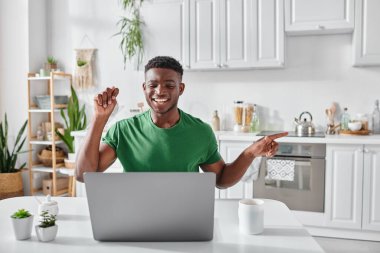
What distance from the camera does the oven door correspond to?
327 centimetres

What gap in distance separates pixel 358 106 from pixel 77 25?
3.16 meters

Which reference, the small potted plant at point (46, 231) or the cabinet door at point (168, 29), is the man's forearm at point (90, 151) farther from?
the cabinet door at point (168, 29)

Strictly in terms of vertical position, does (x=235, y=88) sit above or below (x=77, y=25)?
below

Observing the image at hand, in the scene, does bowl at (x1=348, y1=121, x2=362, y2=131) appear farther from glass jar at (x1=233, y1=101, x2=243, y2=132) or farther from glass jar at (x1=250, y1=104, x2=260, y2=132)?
glass jar at (x1=233, y1=101, x2=243, y2=132)

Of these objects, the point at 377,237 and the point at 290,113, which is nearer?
the point at 377,237

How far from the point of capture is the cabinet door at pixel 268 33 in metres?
3.47

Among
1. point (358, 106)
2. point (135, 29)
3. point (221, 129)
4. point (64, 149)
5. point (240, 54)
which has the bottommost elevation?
point (64, 149)

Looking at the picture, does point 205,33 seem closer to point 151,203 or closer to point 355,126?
point 355,126

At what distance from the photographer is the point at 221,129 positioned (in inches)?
159

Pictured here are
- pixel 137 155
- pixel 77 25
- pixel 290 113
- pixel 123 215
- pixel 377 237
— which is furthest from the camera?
pixel 77 25

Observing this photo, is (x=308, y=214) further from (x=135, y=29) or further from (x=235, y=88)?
(x=135, y=29)

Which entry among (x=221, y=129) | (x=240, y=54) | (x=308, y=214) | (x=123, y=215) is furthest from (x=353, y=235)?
(x=123, y=215)

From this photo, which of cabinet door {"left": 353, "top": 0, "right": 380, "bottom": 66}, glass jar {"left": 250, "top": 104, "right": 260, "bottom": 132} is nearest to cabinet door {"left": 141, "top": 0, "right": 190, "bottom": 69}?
glass jar {"left": 250, "top": 104, "right": 260, "bottom": 132}

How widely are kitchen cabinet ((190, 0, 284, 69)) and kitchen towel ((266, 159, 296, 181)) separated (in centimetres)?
88
